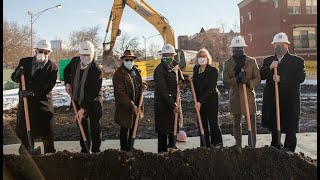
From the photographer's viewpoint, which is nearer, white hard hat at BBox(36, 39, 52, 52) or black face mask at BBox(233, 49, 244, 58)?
white hard hat at BBox(36, 39, 52, 52)

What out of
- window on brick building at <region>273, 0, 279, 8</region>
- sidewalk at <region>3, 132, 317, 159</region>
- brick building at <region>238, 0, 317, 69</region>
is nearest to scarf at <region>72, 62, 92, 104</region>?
sidewalk at <region>3, 132, 317, 159</region>

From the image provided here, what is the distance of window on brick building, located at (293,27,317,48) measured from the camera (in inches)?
1550

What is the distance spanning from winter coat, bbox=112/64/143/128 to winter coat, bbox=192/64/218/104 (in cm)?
104

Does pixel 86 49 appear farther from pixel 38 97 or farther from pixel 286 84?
pixel 286 84

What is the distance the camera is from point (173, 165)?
4637mm

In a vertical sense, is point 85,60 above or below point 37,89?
above

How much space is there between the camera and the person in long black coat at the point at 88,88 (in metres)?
5.60

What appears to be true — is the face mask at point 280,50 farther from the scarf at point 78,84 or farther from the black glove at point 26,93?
the black glove at point 26,93

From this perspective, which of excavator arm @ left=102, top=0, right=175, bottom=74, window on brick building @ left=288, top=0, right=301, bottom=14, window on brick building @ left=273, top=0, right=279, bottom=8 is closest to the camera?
excavator arm @ left=102, top=0, right=175, bottom=74

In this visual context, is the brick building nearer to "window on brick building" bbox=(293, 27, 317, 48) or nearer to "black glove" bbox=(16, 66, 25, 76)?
"window on brick building" bbox=(293, 27, 317, 48)

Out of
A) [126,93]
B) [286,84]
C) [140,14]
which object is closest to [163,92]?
[126,93]

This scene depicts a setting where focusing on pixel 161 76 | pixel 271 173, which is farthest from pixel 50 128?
pixel 271 173

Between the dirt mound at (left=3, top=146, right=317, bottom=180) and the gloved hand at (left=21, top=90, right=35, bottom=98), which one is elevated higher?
the gloved hand at (left=21, top=90, right=35, bottom=98)

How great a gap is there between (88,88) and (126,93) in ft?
1.91
